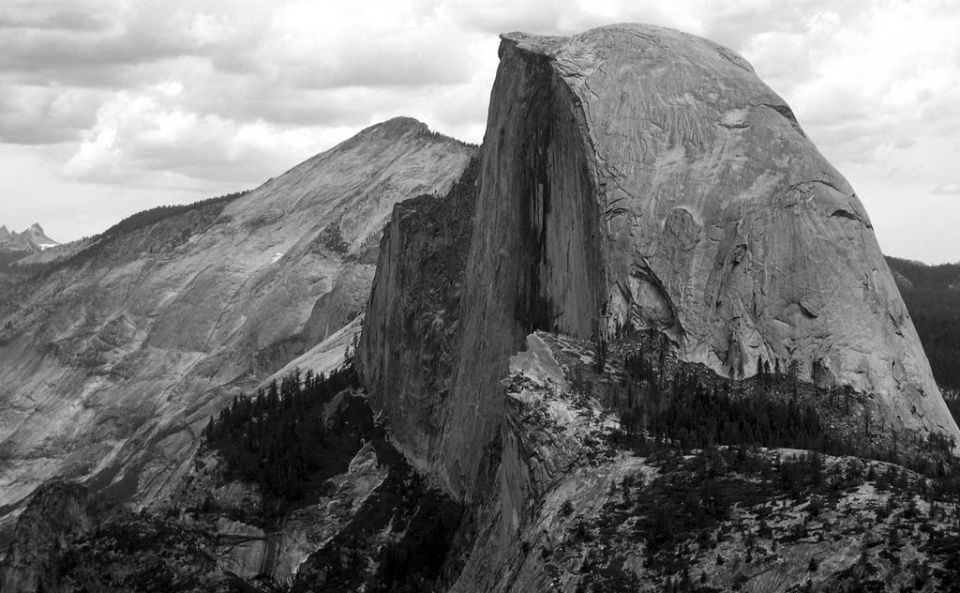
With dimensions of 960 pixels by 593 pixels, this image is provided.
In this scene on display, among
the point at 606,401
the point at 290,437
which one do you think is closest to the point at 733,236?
the point at 606,401

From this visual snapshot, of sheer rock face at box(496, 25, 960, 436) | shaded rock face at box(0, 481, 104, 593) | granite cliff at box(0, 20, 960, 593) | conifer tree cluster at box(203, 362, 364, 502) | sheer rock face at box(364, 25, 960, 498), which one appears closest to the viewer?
granite cliff at box(0, 20, 960, 593)

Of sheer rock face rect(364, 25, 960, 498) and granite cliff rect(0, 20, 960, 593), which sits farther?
sheer rock face rect(364, 25, 960, 498)

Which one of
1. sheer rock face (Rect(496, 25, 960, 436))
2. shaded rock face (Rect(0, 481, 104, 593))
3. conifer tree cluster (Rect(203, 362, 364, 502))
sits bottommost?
shaded rock face (Rect(0, 481, 104, 593))

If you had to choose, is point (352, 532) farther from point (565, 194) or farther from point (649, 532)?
point (649, 532)

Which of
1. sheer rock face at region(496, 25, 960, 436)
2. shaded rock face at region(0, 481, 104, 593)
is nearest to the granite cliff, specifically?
sheer rock face at region(496, 25, 960, 436)

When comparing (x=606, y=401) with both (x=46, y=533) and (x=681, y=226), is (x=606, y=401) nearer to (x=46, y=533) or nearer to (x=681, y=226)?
(x=681, y=226)

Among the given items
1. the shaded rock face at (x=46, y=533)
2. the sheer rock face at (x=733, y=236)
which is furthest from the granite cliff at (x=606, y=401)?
the shaded rock face at (x=46, y=533)

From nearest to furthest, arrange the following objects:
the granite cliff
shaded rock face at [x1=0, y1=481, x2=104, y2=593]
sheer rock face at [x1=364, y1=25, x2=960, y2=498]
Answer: the granite cliff
sheer rock face at [x1=364, y1=25, x2=960, y2=498]
shaded rock face at [x1=0, y1=481, x2=104, y2=593]

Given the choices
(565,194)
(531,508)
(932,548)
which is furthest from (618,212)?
(932,548)

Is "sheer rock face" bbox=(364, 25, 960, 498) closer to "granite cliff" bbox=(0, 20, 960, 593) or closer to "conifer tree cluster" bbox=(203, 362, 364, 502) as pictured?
"granite cliff" bbox=(0, 20, 960, 593)
